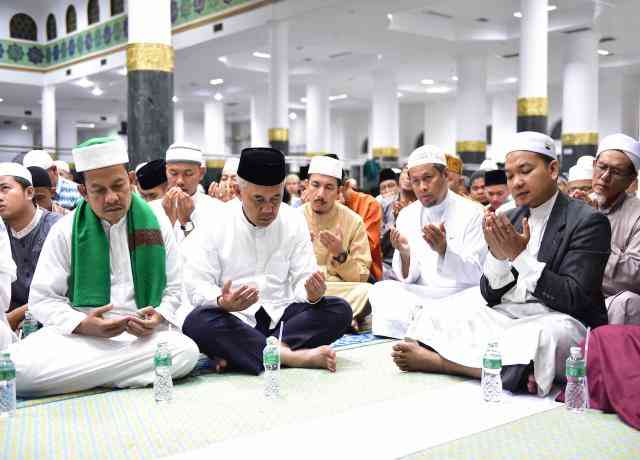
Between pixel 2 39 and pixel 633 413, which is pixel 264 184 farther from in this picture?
pixel 2 39

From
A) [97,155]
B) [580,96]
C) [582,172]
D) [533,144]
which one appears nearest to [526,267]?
[533,144]

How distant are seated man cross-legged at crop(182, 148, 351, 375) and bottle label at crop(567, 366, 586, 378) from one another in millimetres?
1029

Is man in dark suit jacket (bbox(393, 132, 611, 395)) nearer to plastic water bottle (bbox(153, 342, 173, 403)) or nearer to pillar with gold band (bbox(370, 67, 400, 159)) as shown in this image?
plastic water bottle (bbox(153, 342, 173, 403))

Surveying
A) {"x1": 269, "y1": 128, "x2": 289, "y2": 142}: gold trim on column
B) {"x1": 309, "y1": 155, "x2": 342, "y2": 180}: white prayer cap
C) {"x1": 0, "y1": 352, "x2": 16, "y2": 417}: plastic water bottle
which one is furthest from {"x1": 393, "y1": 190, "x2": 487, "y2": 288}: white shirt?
{"x1": 269, "y1": 128, "x2": 289, "y2": 142}: gold trim on column

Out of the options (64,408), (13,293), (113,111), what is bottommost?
(64,408)

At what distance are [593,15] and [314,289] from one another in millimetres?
9648

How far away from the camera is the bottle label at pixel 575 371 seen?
244 cm

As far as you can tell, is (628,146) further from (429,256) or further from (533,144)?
(429,256)

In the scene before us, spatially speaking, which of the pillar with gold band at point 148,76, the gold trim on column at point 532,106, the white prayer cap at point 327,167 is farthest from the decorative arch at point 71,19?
the white prayer cap at point 327,167

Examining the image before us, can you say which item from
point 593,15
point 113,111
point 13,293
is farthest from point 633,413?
point 113,111

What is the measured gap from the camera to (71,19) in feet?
52.3

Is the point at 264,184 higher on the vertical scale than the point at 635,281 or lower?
higher

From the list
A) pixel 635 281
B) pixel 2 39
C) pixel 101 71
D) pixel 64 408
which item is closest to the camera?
pixel 64 408

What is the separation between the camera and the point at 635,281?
120 inches
